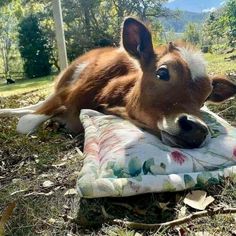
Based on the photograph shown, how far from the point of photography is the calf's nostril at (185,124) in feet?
8.20

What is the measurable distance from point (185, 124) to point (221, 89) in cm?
126

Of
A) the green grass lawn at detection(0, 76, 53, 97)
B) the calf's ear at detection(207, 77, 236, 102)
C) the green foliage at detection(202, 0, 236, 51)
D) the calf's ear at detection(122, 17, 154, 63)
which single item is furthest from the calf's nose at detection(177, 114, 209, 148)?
the green foliage at detection(202, 0, 236, 51)

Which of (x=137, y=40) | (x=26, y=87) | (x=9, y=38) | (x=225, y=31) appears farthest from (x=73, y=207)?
(x=9, y=38)

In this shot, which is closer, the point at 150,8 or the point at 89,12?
the point at 89,12

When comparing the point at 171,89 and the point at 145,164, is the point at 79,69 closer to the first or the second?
the point at 171,89

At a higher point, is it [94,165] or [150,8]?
[94,165]

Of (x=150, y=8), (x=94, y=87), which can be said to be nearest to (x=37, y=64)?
(x=150, y=8)

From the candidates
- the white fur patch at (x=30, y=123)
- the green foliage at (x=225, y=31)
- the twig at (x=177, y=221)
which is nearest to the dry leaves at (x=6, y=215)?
the twig at (x=177, y=221)

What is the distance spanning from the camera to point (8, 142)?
374 centimetres

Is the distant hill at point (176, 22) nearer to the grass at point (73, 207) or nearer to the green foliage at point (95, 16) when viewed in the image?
the green foliage at point (95, 16)

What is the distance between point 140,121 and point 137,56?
2.07ft

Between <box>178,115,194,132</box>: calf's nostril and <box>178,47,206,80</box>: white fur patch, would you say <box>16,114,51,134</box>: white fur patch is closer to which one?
<box>178,47,206,80</box>: white fur patch

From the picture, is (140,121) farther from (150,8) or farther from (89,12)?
(150,8)

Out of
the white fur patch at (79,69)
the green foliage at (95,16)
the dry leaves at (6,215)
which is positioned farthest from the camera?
the green foliage at (95,16)
